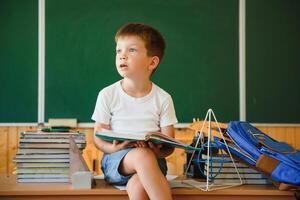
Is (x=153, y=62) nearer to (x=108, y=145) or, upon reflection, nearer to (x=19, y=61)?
(x=108, y=145)

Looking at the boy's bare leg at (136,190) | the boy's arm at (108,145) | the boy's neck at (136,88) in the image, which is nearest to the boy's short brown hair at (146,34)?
the boy's neck at (136,88)

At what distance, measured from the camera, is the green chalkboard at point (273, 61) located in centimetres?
375

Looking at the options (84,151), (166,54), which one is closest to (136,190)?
(84,151)

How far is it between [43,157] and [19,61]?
1.98 m

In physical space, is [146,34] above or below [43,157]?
above

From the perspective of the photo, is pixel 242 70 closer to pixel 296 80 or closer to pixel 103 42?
pixel 296 80

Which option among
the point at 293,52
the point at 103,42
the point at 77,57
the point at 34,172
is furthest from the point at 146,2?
the point at 34,172

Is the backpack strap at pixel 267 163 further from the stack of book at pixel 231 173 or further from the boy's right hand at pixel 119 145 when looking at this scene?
the boy's right hand at pixel 119 145

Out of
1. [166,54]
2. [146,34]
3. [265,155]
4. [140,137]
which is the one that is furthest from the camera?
[166,54]

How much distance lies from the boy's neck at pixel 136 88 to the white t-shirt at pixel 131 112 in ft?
0.07

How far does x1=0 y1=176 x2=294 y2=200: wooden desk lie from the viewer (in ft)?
5.43

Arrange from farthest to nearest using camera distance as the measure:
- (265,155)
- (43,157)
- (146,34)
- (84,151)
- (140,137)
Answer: (84,151)
(146,34)
(43,157)
(265,155)
(140,137)

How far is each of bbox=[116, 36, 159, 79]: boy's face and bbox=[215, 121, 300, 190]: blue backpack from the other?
1.47 ft

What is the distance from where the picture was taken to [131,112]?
1898mm
